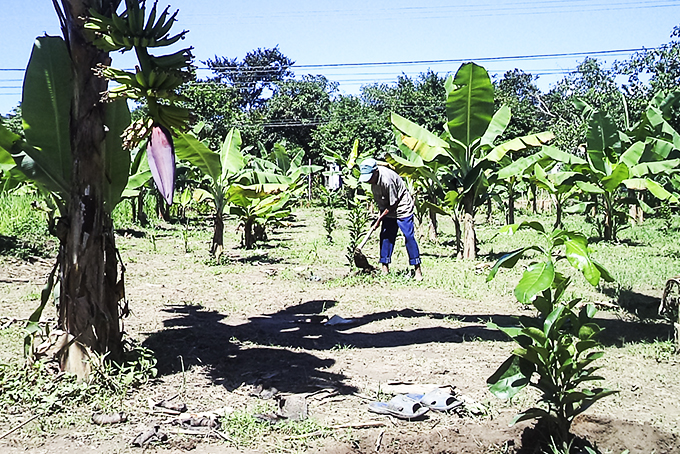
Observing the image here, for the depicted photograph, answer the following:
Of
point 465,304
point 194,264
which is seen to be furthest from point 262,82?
point 465,304

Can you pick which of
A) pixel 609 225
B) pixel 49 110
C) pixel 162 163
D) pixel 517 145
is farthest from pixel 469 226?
pixel 162 163

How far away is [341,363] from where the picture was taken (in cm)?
518

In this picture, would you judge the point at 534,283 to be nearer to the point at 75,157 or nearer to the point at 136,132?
the point at 136,132

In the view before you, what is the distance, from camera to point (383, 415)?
4.01 meters

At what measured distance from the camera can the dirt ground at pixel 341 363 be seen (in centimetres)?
366

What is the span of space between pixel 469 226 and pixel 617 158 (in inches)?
171

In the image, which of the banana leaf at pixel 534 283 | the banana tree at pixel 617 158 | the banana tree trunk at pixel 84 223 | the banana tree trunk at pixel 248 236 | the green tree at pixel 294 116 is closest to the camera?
the banana leaf at pixel 534 283

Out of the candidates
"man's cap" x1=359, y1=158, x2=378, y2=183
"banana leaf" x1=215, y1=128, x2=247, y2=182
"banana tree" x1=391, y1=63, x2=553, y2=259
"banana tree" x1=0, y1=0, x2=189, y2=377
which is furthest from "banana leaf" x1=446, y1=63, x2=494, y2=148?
"banana tree" x1=0, y1=0, x2=189, y2=377

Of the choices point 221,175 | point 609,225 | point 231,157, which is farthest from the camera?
point 609,225

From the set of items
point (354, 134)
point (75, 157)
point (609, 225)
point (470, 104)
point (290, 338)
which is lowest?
point (290, 338)

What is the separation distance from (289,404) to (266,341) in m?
1.76

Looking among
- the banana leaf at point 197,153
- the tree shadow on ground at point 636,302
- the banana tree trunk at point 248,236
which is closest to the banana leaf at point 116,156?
the banana leaf at point 197,153

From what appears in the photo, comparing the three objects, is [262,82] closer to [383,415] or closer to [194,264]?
[194,264]

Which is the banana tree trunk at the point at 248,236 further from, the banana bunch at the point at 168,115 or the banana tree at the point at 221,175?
the banana bunch at the point at 168,115
